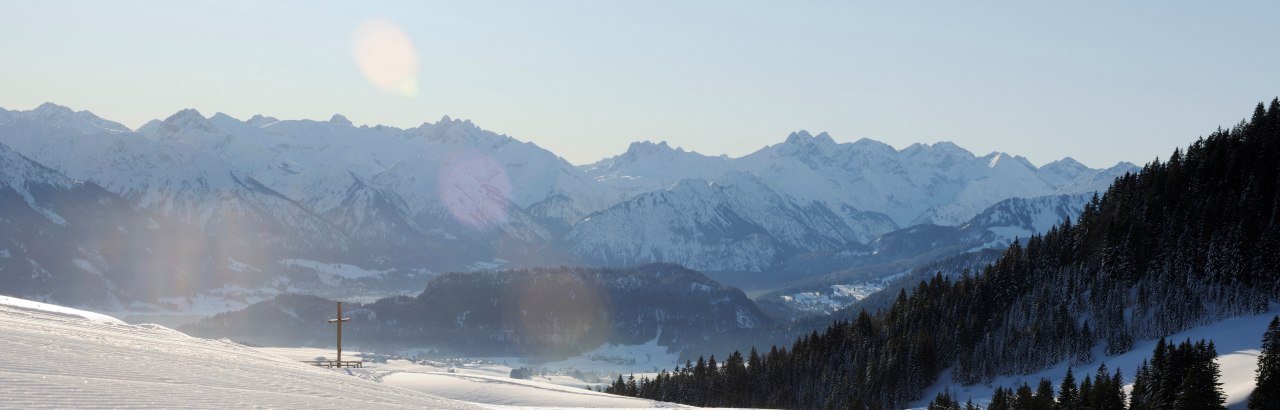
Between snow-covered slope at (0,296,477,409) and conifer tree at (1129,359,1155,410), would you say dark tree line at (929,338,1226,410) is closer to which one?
conifer tree at (1129,359,1155,410)

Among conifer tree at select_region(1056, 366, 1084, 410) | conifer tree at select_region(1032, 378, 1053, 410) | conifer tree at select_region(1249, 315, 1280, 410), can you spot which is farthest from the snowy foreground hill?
conifer tree at select_region(1056, 366, 1084, 410)

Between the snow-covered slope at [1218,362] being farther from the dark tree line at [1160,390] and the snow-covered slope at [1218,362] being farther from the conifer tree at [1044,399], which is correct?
the conifer tree at [1044,399]

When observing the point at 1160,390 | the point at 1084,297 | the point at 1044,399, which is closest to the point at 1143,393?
the point at 1160,390

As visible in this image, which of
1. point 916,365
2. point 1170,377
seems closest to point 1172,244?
point 916,365

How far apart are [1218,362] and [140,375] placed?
3714 inches

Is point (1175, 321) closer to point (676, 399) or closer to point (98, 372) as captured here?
point (676, 399)

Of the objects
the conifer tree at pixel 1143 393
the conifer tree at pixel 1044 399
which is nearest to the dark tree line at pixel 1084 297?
the conifer tree at pixel 1044 399

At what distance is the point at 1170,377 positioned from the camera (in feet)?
281

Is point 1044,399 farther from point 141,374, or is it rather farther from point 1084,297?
point 141,374

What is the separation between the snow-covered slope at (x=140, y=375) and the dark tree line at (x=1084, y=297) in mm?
87182

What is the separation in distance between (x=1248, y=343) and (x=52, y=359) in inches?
4324

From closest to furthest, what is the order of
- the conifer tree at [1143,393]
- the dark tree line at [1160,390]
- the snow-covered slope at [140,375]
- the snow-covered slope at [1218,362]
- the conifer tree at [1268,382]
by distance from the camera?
the snow-covered slope at [140,375] < the conifer tree at [1268,382] < the dark tree line at [1160,390] < the conifer tree at [1143,393] < the snow-covered slope at [1218,362]

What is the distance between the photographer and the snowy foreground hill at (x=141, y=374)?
3061 cm

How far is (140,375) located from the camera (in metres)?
35.2
